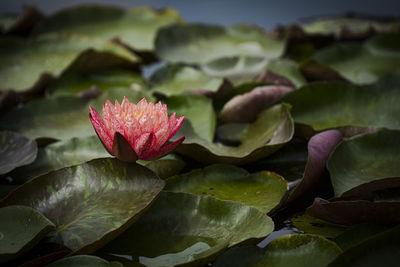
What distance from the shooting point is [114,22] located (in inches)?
79.3

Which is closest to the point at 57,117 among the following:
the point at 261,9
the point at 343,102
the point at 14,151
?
the point at 14,151

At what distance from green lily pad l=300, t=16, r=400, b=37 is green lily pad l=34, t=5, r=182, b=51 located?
68 centimetres

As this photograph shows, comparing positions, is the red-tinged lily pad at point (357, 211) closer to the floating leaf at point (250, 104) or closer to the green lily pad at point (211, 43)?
the floating leaf at point (250, 104)

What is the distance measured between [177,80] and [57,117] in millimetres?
439

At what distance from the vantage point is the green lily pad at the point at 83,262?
56 centimetres

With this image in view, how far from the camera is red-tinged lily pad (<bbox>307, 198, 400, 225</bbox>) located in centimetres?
63

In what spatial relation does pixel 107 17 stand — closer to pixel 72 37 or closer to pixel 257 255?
pixel 72 37

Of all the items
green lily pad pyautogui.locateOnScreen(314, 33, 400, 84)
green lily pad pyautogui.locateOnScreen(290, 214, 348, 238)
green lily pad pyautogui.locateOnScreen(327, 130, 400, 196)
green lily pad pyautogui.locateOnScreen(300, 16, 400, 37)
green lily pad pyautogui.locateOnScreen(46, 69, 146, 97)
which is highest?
green lily pad pyautogui.locateOnScreen(300, 16, 400, 37)

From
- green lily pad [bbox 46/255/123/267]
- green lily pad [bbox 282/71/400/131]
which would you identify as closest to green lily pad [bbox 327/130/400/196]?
green lily pad [bbox 282/71/400/131]

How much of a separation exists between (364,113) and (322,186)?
10.9 inches

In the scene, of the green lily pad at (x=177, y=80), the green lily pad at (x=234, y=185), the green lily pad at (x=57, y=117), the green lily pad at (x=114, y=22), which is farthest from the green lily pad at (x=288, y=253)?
the green lily pad at (x=114, y=22)

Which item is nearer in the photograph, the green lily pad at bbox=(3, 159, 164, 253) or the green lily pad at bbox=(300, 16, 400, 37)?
the green lily pad at bbox=(3, 159, 164, 253)

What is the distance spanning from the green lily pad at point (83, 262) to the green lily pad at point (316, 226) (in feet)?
1.03

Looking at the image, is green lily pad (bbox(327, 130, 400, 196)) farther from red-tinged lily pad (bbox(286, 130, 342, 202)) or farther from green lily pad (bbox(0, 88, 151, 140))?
green lily pad (bbox(0, 88, 151, 140))
